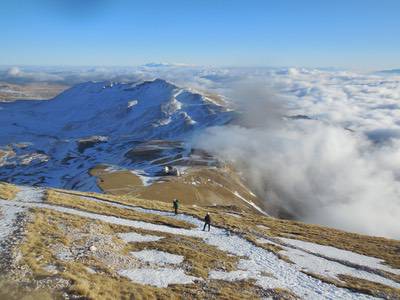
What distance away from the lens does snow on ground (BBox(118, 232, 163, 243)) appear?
1473 inches

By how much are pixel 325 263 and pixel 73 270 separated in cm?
2443

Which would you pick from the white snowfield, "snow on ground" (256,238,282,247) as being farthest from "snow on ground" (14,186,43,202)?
"snow on ground" (256,238,282,247)

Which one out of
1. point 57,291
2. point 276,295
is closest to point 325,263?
point 276,295

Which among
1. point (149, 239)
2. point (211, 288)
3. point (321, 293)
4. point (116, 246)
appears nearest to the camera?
point (211, 288)

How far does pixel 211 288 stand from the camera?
1080 inches

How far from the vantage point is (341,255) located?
145 feet

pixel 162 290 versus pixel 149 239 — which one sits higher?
pixel 162 290

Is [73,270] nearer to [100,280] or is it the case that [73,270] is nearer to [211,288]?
[100,280]

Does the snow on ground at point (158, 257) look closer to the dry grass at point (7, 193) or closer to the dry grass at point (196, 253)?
the dry grass at point (196, 253)

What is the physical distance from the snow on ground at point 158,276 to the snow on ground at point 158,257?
192 centimetres

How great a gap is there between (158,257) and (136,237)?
247 inches

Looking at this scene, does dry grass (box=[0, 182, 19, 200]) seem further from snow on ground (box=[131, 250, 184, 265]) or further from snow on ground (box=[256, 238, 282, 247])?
snow on ground (box=[256, 238, 282, 247])

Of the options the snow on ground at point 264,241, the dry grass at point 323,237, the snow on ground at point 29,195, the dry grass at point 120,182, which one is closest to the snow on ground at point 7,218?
the snow on ground at point 29,195

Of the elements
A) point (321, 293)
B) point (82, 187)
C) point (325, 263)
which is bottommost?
point (82, 187)
